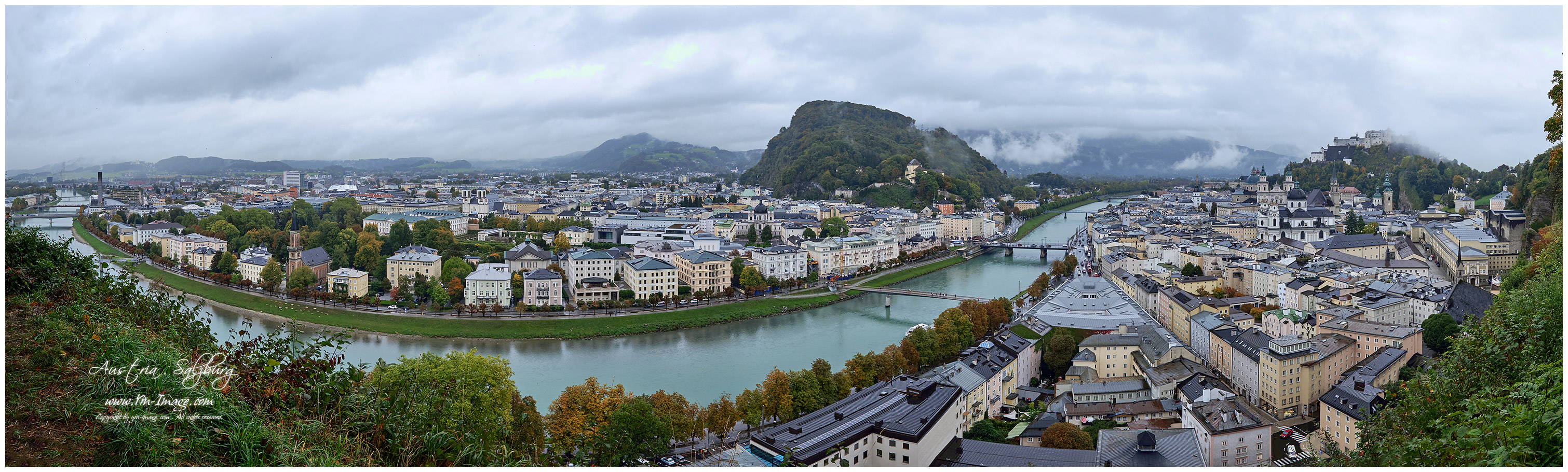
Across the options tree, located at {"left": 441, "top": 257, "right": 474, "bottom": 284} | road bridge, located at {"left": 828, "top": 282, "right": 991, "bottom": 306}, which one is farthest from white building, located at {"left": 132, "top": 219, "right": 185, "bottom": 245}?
road bridge, located at {"left": 828, "top": 282, "right": 991, "bottom": 306}

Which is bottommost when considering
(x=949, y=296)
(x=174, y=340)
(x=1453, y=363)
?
(x=949, y=296)

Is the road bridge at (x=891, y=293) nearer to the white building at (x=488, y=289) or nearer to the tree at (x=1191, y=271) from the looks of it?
the tree at (x=1191, y=271)

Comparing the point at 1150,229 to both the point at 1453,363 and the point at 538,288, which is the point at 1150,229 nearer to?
the point at 538,288

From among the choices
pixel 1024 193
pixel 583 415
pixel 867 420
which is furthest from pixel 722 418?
pixel 1024 193

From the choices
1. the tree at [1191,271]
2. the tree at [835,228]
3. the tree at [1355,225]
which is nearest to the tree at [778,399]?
the tree at [1191,271]

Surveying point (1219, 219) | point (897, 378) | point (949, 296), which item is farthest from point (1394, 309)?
point (1219, 219)

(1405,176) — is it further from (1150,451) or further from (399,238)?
(399,238)
